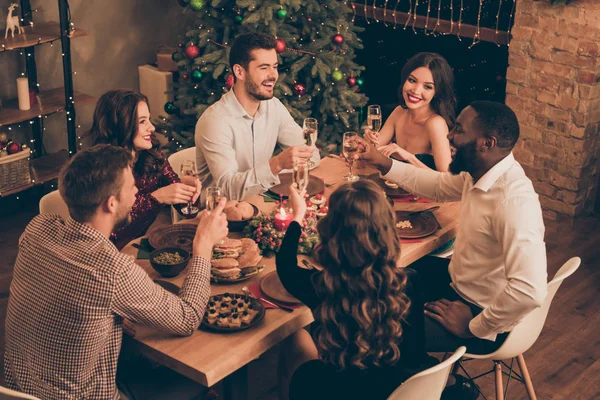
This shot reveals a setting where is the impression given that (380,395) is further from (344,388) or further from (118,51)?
(118,51)

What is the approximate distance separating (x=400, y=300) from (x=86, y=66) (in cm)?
399

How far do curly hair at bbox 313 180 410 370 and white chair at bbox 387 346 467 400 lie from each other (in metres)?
0.10

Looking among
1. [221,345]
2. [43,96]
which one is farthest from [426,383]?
[43,96]

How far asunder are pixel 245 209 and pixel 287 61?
2.32m

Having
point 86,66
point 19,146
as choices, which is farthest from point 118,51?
point 19,146

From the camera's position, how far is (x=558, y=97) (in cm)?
471

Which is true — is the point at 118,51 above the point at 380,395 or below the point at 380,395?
above

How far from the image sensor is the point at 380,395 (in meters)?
2.28

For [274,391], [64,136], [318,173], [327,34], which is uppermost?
[327,34]

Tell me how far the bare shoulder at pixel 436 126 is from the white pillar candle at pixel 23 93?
255 centimetres

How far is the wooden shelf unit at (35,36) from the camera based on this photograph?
454cm

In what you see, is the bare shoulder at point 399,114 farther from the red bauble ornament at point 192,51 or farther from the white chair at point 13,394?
the white chair at point 13,394

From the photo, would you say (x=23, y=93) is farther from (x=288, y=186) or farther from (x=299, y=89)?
(x=288, y=186)

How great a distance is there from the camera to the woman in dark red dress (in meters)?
3.09
